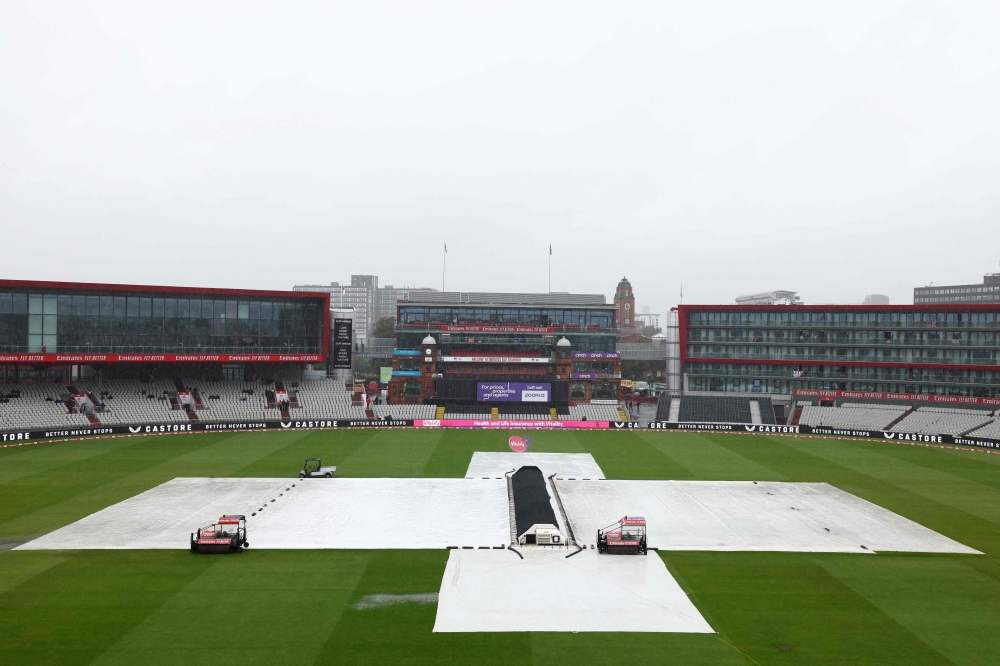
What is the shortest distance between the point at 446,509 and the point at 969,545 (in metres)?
25.0

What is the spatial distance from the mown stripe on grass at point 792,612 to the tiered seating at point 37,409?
60214 millimetres

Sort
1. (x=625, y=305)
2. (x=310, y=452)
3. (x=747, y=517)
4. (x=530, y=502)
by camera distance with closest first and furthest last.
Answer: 1. (x=530, y=502)
2. (x=747, y=517)
3. (x=310, y=452)
4. (x=625, y=305)

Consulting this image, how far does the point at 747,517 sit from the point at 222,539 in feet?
84.6

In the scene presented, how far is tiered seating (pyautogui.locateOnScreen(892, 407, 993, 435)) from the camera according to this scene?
216 ft

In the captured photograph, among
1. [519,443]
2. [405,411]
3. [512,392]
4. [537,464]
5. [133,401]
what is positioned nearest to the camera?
[537,464]

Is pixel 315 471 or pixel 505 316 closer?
pixel 315 471

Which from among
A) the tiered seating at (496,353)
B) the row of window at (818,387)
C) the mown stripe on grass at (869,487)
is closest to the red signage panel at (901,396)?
the row of window at (818,387)

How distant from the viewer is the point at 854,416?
240 feet

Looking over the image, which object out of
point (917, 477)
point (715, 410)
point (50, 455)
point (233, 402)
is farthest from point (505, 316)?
point (50, 455)

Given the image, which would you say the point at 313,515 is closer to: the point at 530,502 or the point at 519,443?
the point at 530,502

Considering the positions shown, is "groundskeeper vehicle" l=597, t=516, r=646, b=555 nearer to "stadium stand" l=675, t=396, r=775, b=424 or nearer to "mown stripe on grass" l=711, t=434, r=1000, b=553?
"mown stripe on grass" l=711, t=434, r=1000, b=553

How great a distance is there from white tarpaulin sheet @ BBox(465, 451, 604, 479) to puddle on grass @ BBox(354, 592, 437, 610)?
2124cm

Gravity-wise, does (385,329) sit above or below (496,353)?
above

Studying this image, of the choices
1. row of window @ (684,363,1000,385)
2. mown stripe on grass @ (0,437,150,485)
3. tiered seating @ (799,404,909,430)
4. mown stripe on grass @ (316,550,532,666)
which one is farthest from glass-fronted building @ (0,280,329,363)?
tiered seating @ (799,404,909,430)
